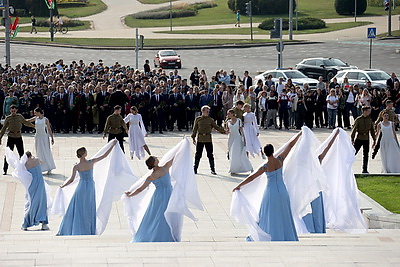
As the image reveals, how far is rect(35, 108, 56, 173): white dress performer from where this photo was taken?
919 inches

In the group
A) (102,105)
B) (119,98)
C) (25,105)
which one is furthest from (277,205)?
(25,105)

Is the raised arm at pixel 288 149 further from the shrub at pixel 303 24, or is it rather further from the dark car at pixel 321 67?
the shrub at pixel 303 24

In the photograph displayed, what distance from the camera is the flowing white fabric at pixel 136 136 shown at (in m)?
26.0

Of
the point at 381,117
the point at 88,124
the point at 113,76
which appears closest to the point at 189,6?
the point at 113,76

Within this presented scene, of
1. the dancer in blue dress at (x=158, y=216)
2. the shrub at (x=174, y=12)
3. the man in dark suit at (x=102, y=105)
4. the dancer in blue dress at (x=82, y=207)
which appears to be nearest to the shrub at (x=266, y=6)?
the shrub at (x=174, y=12)

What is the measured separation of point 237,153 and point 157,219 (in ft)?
26.6

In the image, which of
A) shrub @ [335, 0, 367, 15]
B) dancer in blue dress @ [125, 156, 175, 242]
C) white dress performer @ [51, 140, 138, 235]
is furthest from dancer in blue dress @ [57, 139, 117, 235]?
shrub @ [335, 0, 367, 15]

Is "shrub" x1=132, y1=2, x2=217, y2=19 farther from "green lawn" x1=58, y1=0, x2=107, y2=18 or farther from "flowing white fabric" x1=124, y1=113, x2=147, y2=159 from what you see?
"flowing white fabric" x1=124, y1=113, x2=147, y2=159

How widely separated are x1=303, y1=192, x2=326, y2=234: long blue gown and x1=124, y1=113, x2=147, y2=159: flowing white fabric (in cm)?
987

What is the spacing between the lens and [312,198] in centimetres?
1612

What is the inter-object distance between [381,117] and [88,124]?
1124cm

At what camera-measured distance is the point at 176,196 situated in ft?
50.9

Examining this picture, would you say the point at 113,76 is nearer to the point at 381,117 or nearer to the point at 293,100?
the point at 293,100

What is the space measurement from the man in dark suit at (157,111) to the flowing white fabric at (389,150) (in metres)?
9.96
